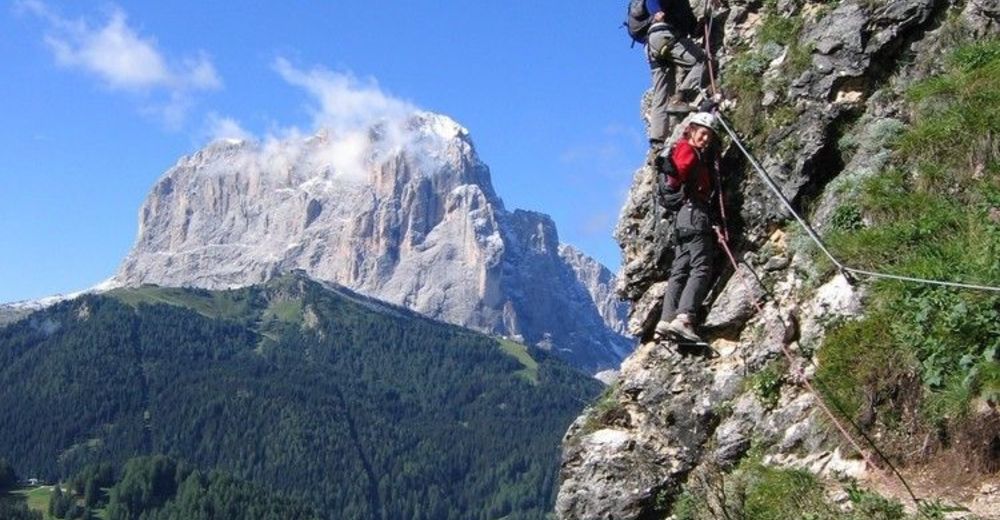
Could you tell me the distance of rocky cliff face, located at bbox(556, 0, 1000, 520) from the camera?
37.7 feet

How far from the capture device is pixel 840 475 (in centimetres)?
966

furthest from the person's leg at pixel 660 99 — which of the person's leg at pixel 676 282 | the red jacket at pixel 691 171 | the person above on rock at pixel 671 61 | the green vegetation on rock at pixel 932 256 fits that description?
the green vegetation on rock at pixel 932 256

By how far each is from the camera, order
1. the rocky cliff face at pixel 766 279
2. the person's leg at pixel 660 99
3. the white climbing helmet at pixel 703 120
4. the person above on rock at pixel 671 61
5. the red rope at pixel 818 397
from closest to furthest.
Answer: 1. the red rope at pixel 818 397
2. the rocky cliff face at pixel 766 279
3. the white climbing helmet at pixel 703 120
4. the person above on rock at pixel 671 61
5. the person's leg at pixel 660 99

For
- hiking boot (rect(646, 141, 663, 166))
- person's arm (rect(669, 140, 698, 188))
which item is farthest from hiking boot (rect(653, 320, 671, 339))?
hiking boot (rect(646, 141, 663, 166))

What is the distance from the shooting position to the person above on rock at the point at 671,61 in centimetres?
1616

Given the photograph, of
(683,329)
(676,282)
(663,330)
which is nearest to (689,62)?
(676,282)

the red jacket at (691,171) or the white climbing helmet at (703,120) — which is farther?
the white climbing helmet at (703,120)

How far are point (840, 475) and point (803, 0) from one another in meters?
8.51

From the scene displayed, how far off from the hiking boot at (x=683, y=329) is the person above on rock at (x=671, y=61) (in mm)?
4003

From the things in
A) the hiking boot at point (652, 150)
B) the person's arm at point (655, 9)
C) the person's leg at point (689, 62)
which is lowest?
the hiking boot at point (652, 150)

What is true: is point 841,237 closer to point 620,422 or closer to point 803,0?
point 620,422

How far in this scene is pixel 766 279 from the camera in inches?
502

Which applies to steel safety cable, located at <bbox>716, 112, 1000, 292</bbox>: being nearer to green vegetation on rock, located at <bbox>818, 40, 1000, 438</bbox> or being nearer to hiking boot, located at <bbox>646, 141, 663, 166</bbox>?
green vegetation on rock, located at <bbox>818, 40, 1000, 438</bbox>

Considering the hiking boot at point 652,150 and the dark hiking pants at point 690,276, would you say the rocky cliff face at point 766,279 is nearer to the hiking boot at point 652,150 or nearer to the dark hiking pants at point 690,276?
the dark hiking pants at point 690,276
